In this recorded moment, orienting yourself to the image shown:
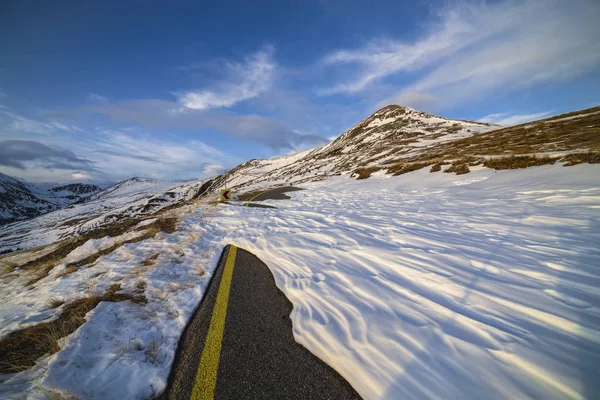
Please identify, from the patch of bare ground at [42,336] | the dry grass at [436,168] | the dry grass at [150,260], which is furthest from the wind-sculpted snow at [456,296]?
the dry grass at [436,168]

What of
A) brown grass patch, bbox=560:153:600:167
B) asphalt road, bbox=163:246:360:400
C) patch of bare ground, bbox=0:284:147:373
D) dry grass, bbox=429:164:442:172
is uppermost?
dry grass, bbox=429:164:442:172

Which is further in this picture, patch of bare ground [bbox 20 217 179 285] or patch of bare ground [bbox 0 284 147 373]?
patch of bare ground [bbox 20 217 179 285]

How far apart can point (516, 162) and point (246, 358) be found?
57.1ft

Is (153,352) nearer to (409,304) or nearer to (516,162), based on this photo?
(409,304)

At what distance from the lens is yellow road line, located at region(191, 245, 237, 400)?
7.39ft

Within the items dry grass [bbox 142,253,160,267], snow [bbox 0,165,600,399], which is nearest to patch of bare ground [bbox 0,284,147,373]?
snow [bbox 0,165,600,399]

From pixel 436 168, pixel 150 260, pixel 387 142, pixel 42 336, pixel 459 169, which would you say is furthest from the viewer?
pixel 387 142

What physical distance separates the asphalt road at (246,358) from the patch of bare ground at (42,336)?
4.76ft

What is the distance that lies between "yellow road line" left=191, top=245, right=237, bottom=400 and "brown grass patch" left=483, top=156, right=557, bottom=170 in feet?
54.0

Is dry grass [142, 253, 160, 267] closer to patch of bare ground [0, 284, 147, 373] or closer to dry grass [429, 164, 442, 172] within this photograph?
patch of bare ground [0, 284, 147, 373]

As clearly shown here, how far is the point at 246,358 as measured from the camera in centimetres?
266

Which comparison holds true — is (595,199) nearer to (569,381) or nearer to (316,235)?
(569,381)

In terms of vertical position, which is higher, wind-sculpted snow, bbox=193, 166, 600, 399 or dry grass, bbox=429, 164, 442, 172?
dry grass, bbox=429, 164, 442, 172

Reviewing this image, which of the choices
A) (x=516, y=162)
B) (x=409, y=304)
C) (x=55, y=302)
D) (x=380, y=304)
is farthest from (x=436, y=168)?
(x=55, y=302)
